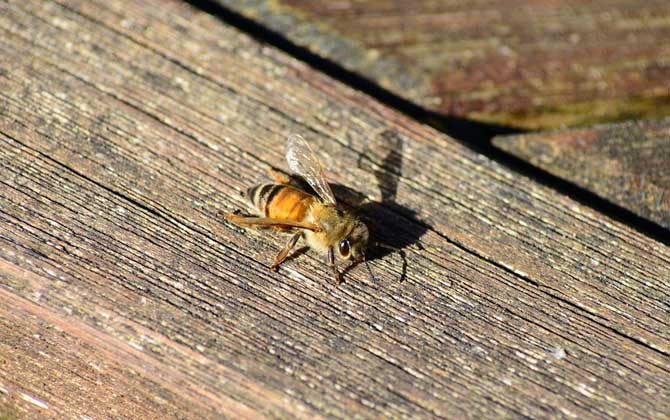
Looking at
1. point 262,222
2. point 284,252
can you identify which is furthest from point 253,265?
point 262,222

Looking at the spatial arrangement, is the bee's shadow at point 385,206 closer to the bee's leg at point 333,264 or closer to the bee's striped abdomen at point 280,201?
the bee's leg at point 333,264

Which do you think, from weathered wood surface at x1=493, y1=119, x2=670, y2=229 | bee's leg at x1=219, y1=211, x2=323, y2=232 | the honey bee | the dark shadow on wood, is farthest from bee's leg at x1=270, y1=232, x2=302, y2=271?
weathered wood surface at x1=493, y1=119, x2=670, y2=229

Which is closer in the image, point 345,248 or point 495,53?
point 345,248

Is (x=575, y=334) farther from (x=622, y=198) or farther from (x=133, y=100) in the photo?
(x=133, y=100)

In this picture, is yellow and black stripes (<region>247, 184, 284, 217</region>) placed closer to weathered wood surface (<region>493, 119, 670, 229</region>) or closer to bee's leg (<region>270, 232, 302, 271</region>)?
bee's leg (<region>270, 232, 302, 271</region>)

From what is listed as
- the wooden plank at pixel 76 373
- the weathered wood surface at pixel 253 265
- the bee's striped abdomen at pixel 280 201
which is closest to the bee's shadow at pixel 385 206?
the weathered wood surface at pixel 253 265

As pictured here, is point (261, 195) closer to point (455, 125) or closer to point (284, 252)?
point (284, 252)
